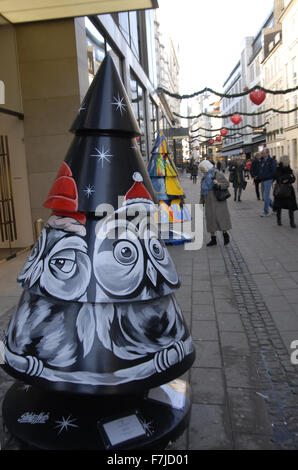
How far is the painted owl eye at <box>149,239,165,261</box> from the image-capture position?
2109mm

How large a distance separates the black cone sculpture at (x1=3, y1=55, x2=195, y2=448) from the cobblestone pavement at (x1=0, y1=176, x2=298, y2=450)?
18.6 inches

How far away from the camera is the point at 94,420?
223 centimetres

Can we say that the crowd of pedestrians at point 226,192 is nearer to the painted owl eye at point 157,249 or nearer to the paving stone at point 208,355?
the paving stone at point 208,355

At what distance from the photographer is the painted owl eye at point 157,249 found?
2.11m

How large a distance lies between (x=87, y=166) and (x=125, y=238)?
46cm

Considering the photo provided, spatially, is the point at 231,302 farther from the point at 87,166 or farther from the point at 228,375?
the point at 87,166

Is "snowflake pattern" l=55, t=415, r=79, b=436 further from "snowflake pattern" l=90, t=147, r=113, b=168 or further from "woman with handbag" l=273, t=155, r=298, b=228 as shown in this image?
"woman with handbag" l=273, t=155, r=298, b=228

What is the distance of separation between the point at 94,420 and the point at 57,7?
22.7 feet

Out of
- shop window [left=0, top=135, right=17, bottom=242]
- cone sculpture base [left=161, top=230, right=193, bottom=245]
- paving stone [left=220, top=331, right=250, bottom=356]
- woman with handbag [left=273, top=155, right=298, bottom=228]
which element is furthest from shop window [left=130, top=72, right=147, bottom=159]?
paving stone [left=220, top=331, right=250, bottom=356]

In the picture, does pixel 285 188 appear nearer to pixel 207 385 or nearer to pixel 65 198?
pixel 207 385

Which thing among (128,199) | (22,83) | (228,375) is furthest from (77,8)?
(228,375)

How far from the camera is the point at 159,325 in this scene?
2078mm

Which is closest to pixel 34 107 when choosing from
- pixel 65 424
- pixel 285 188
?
pixel 285 188

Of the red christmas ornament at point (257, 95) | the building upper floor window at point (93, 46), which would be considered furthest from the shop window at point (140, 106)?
the building upper floor window at point (93, 46)
